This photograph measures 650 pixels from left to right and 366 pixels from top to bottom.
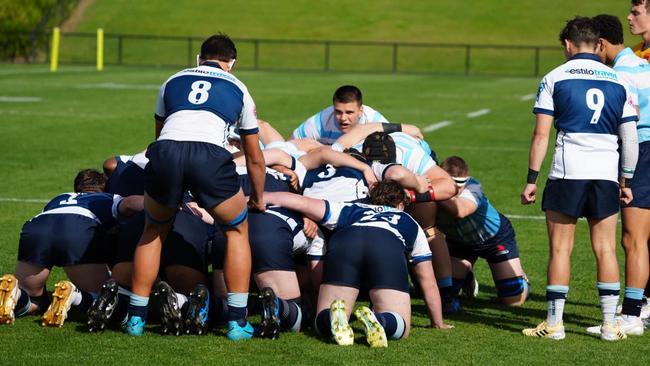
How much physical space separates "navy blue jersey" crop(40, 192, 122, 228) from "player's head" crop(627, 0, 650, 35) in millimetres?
3815

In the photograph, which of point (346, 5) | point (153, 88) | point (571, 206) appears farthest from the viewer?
point (346, 5)

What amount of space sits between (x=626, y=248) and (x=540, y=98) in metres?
1.31

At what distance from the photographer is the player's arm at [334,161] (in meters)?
8.51

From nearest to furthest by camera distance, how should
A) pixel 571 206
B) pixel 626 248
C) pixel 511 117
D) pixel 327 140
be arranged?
1. pixel 571 206
2. pixel 626 248
3. pixel 327 140
4. pixel 511 117

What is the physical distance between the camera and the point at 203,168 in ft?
22.5

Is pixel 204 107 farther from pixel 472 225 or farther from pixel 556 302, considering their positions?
pixel 472 225

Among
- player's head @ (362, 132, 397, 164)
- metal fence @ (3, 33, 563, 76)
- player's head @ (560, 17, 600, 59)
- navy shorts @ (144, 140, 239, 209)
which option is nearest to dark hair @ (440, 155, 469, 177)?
player's head @ (362, 132, 397, 164)

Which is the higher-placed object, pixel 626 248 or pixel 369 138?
pixel 369 138

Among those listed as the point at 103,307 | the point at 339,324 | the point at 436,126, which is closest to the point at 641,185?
the point at 339,324

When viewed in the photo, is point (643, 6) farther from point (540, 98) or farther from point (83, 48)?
point (83, 48)

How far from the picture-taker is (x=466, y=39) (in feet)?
188

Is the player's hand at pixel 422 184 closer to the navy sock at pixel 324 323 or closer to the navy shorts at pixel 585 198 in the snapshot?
the navy shorts at pixel 585 198

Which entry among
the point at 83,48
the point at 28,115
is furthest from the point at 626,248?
the point at 83,48

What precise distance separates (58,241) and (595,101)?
12.0 feet
